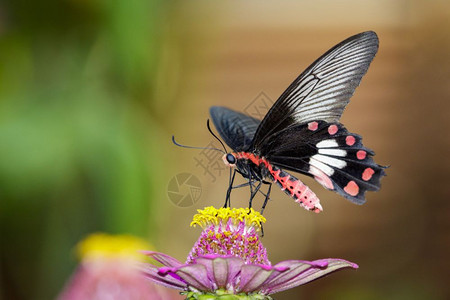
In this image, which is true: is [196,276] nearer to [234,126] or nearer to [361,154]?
[361,154]

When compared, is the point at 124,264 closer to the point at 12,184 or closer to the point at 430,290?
the point at 12,184

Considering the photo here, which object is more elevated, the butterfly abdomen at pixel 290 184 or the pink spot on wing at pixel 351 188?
the pink spot on wing at pixel 351 188

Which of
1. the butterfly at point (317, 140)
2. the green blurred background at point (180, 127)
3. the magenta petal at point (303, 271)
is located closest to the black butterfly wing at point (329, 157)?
the butterfly at point (317, 140)

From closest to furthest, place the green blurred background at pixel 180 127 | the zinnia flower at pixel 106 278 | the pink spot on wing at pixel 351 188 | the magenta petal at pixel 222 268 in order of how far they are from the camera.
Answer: the zinnia flower at pixel 106 278 → the magenta petal at pixel 222 268 → the pink spot on wing at pixel 351 188 → the green blurred background at pixel 180 127

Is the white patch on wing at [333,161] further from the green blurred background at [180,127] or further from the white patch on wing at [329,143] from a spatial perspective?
the green blurred background at [180,127]

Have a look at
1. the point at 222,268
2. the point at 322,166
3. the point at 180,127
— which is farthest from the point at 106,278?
the point at 180,127

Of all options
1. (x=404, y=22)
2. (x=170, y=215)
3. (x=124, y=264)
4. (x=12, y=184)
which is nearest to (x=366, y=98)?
(x=404, y=22)
